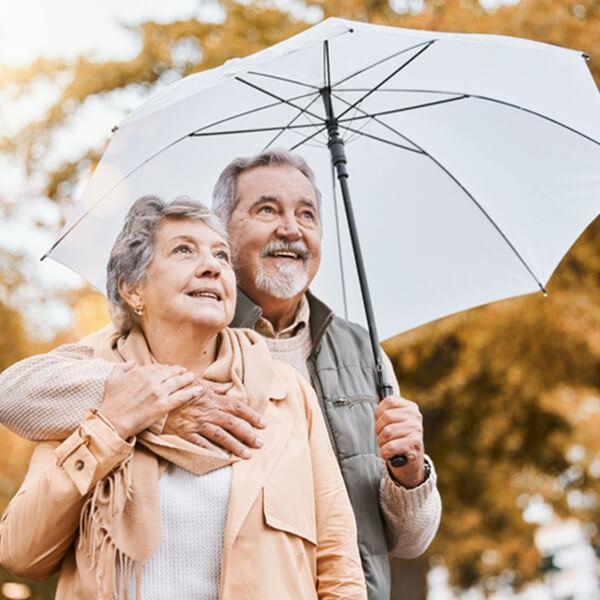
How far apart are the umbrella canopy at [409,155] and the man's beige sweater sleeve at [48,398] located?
0.93m

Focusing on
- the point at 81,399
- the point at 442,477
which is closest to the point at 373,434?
the point at 81,399

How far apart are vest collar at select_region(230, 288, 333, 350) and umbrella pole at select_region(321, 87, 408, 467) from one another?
0.14 metres

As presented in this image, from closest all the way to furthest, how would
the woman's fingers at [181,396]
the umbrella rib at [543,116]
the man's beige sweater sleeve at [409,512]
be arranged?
the woman's fingers at [181,396], the man's beige sweater sleeve at [409,512], the umbrella rib at [543,116]

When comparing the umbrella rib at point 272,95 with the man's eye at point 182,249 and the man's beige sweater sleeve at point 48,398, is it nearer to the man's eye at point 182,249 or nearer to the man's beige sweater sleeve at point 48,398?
the man's eye at point 182,249

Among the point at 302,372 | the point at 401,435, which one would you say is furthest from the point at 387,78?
the point at 401,435

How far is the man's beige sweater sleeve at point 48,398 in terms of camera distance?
88.8 inches

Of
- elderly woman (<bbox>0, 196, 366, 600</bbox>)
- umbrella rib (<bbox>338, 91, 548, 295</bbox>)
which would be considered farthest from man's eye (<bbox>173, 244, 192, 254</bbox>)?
umbrella rib (<bbox>338, 91, 548, 295</bbox>)

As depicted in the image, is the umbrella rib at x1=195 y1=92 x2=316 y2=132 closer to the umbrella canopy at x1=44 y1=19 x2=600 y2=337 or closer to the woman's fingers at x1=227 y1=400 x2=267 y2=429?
the umbrella canopy at x1=44 y1=19 x2=600 y2=337

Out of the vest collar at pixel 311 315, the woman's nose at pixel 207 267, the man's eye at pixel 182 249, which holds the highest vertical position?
the vest collar at pixel 311 315

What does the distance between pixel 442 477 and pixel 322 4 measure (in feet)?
15.3

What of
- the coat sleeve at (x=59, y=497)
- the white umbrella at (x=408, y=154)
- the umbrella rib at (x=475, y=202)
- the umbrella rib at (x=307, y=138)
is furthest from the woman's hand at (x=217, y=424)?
the umbrella rib at (x=475, y=202)

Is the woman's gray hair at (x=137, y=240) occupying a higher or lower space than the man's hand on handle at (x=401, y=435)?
higher

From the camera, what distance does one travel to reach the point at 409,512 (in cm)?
281

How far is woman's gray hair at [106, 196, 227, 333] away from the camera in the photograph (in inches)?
99.3
